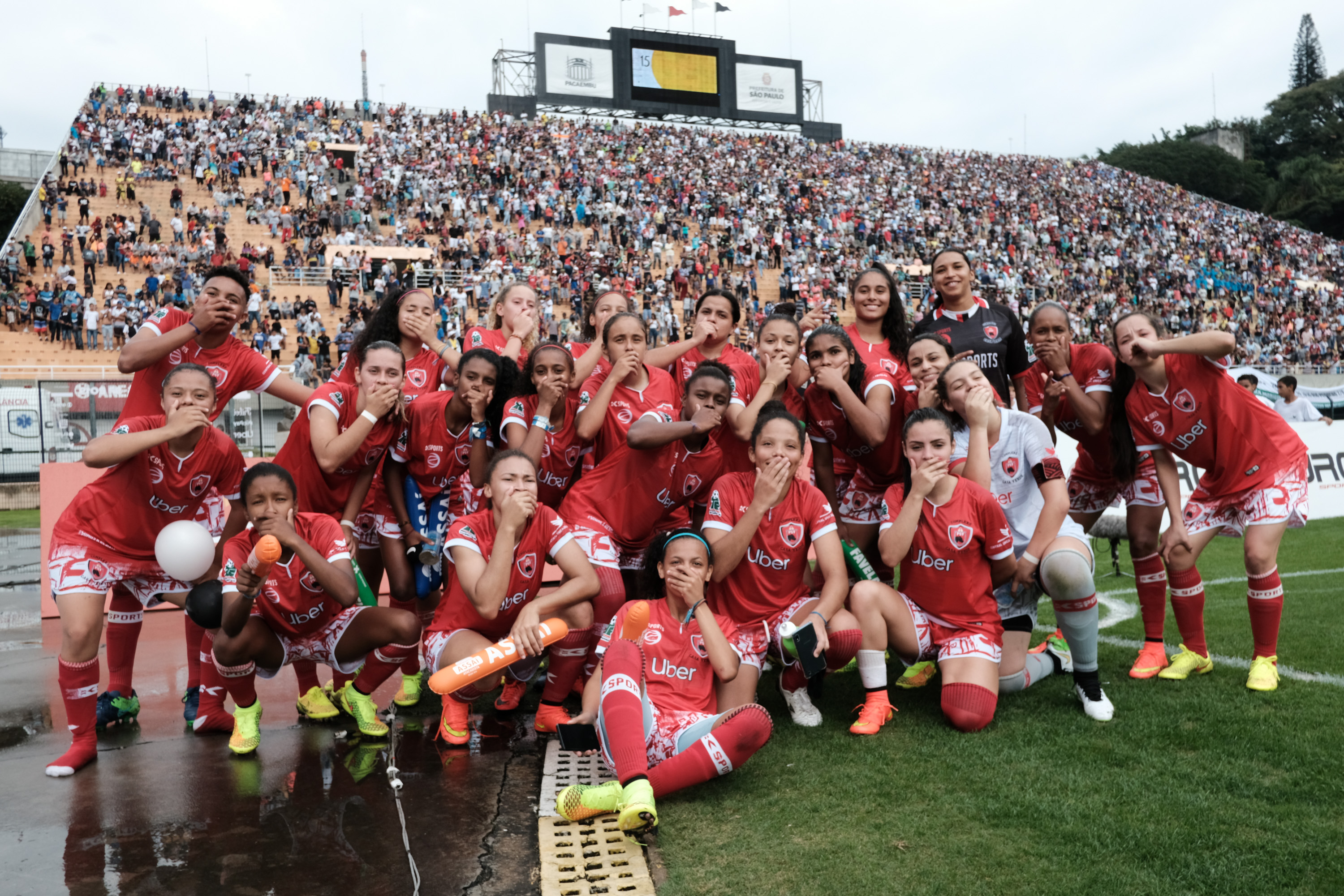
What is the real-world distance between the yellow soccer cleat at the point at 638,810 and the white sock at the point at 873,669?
59.3 inches

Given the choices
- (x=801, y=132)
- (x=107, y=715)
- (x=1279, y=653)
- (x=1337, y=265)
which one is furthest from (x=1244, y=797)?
(x=1337, y=265)

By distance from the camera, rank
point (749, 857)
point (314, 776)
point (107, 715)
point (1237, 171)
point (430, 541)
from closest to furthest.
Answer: point (749, 857), point (314, 776), point (107, 715), point (430, 541), point (1237, 171)

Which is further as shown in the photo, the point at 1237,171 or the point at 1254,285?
the point at 1237,171

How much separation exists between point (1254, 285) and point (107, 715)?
142ft

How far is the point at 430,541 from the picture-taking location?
5.30 m

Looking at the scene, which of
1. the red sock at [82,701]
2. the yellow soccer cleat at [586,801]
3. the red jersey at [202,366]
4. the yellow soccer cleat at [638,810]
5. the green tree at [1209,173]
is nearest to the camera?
the yellow soccer cleat at [638,810]

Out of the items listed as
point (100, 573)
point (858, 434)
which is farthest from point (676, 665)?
point (100, 573)

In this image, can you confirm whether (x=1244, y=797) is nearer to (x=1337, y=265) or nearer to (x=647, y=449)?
(x=647, y=449)

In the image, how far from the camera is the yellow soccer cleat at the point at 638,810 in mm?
3139

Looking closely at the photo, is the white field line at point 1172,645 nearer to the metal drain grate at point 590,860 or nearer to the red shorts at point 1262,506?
the red shorts at point 1262,506

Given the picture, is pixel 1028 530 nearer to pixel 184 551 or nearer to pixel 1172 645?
pixel 1172 645

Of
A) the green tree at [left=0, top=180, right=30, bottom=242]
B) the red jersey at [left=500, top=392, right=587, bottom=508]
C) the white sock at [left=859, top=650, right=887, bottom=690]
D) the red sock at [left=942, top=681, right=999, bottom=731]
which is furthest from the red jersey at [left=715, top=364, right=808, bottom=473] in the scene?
the green tree at [left=0, top=180, right=30, bottom=242]

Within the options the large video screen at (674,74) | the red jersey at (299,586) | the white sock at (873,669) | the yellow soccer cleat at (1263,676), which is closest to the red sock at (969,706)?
the white sock at (873,669)

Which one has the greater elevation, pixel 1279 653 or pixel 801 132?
pixel 801 132
